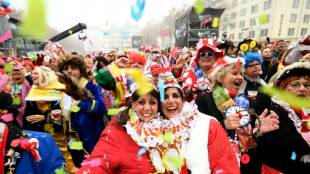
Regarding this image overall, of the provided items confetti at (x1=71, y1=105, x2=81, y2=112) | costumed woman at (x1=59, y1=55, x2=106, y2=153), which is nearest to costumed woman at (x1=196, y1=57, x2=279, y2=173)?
costumed woman at (x1=59, y1=55, x2=106, y2=153)

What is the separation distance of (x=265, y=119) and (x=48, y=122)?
3230 millimetres

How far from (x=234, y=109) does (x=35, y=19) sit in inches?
73.0

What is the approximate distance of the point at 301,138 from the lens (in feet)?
5.67

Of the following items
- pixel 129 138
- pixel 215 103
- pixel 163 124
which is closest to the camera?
pixel 129 138

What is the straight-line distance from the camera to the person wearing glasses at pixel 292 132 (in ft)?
5.71

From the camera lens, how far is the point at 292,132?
177 centimetres

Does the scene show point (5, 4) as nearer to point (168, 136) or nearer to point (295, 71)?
point (168, 136)

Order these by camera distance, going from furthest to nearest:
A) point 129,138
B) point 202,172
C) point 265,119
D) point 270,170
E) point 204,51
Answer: point 204,51, point 270,170, point 265,119, point 129,138, point 202,172

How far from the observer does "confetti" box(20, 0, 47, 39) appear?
2.86ft

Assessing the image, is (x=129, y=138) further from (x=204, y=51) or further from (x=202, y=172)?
(x=204, y=51)

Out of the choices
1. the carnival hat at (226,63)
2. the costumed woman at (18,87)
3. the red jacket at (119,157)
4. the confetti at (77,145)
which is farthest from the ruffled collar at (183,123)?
the costumed woman at (18,87)

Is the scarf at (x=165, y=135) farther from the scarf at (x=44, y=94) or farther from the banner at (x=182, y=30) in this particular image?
the banner at (x=182, y=30)

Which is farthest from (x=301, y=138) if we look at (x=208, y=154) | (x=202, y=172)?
(x=202, y=172)

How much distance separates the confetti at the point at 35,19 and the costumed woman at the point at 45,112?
216cm
